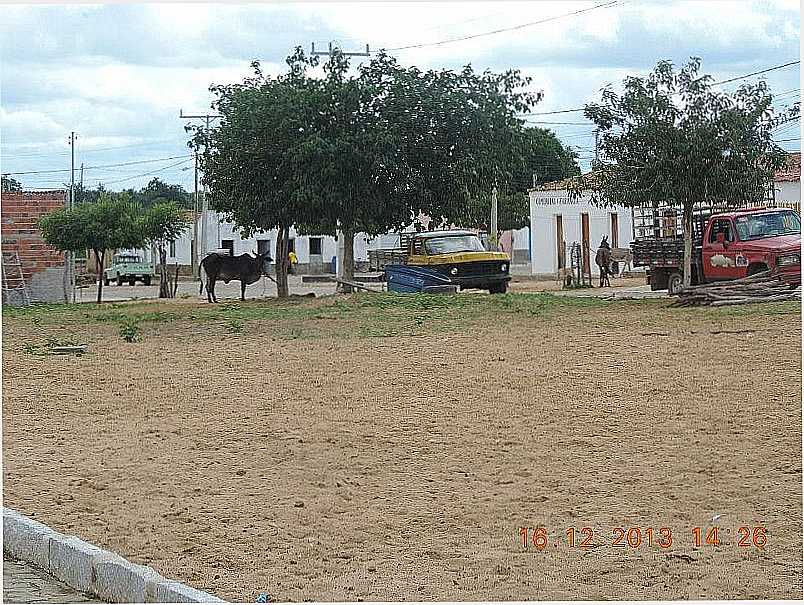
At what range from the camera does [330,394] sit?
10.6m

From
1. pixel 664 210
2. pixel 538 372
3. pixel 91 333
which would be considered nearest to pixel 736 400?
pixel 538 372

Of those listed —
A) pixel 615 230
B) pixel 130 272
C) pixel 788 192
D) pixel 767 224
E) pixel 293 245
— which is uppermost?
pixel 788 192

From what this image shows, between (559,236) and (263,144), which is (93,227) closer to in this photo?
(263,144)

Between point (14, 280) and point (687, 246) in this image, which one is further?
point (14, 280)

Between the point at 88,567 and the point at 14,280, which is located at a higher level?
the point at 14,280

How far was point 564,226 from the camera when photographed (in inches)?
1528

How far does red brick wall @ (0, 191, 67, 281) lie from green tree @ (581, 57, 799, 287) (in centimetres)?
1285

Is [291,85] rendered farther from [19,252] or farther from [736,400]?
[736,400]

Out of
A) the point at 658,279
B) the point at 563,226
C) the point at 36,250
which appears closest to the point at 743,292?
the point at 658,279

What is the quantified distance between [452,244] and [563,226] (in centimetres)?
1407

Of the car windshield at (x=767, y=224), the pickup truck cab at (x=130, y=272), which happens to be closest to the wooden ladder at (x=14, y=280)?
A: the car windshield at (x=767, y=224)

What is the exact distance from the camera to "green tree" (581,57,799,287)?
1830cm

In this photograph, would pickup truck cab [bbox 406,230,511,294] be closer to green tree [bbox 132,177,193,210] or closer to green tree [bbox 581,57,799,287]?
green tree [bbox 581,57,799,287]

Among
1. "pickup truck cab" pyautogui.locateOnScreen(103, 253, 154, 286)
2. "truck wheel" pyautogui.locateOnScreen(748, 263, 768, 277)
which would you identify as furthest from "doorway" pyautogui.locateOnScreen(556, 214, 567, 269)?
"truck wheel" pyautogui.locateOnScreen(748, 263, 768, 277)
